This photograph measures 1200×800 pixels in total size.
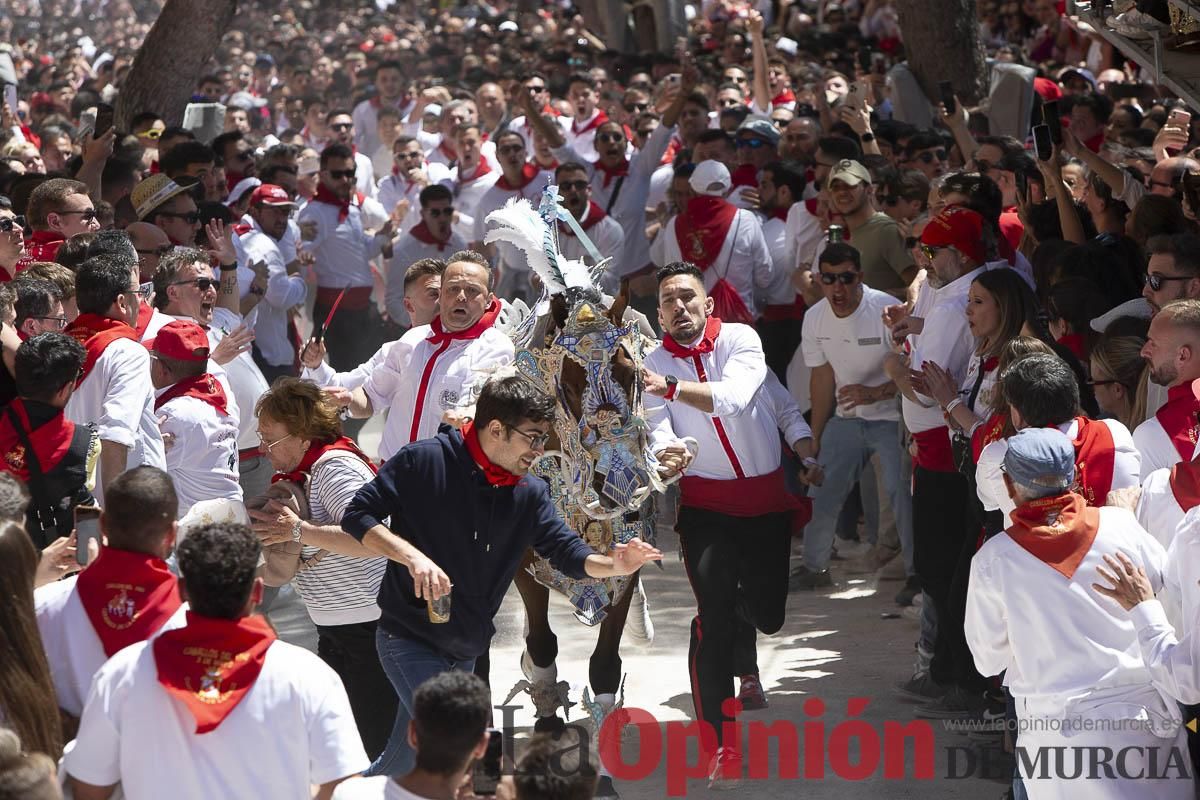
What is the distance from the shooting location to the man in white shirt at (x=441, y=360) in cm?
729

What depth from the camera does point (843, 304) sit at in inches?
339

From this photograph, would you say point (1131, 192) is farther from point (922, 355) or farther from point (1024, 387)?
point (1024, 387)

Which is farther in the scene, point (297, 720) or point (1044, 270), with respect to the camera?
point (1044, 270)

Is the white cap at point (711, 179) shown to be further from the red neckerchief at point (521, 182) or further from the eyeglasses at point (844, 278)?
the red neckerchief at point (521, 182)

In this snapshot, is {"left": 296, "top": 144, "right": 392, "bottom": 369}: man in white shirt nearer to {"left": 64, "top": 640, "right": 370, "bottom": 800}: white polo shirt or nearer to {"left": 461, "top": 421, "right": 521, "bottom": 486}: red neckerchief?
{"left": 461, "top": 421, "right": 521, "bottom": 486}: red neckerchief

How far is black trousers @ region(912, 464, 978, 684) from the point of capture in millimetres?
7234

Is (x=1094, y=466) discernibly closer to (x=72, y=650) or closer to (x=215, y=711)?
(x=215, y=711)

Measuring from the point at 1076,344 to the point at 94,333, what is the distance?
13.5 feet

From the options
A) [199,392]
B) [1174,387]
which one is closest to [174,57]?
[199,392]

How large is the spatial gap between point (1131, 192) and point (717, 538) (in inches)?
137

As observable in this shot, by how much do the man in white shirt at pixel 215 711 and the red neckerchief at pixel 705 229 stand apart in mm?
6712

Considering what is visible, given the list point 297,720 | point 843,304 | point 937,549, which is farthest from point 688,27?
point 297,720

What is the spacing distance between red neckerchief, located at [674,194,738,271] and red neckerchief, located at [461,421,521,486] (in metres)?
5.16

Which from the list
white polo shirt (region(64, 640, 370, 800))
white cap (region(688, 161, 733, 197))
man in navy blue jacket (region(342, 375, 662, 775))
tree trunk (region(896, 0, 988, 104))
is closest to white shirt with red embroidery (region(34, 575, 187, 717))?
white polo shirt (region(64, 640, 370, 800))
